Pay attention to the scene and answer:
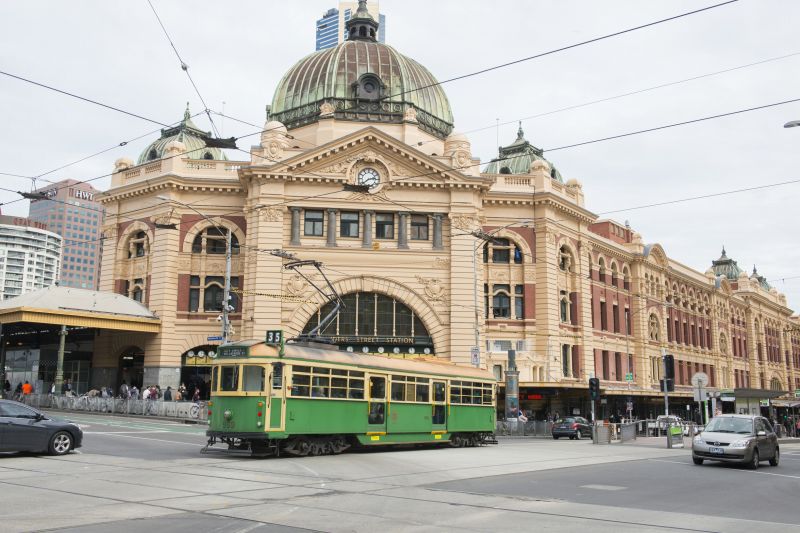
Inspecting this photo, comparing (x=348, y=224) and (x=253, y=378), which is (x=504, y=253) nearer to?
(x=348, y=224)

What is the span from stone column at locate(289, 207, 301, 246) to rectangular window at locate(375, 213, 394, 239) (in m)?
4.70

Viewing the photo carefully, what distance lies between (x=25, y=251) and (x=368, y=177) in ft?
352

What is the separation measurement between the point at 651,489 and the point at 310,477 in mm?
7090

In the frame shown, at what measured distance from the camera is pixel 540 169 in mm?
52469

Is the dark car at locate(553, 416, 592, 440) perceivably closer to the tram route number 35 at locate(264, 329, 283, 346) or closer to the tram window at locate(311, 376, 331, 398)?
the tram window at locate(311, 376, 331, 398)

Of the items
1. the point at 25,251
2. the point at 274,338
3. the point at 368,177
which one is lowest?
the point at 274,338

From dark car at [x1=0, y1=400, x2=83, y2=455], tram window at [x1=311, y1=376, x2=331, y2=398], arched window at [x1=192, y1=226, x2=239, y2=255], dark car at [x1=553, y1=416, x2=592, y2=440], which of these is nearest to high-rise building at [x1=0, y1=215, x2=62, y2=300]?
arched window at [x1=192, y1=226, x2=239, y2=255]

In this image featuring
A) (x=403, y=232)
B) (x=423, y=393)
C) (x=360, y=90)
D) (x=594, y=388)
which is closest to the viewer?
(x=423, y=393)

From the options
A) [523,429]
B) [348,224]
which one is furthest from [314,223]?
[523,429]

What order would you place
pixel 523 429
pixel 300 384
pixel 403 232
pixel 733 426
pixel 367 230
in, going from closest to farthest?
pixel 300 384 → pixel 733 426 → pixel 523 429 → pixel 367 230 → pixel 403 232

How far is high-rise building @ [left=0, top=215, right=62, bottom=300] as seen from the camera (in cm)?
13662

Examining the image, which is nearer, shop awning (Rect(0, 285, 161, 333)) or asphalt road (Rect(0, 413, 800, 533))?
asphalt road (Rect(0, 413, 800, 533))

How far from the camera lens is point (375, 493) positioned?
14.6 meters

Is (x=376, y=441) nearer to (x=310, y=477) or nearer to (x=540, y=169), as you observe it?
(x=310, y=477)
